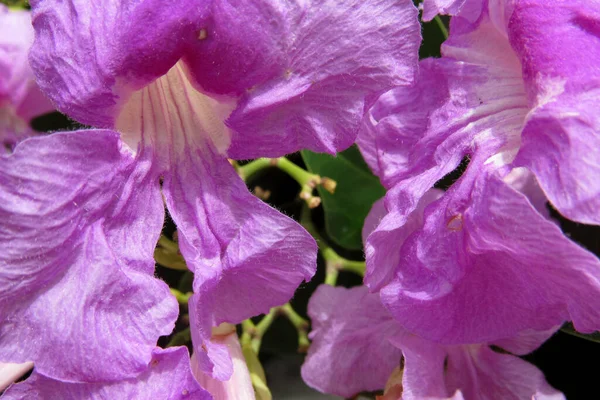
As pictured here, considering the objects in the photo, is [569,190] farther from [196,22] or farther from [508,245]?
[196,22]

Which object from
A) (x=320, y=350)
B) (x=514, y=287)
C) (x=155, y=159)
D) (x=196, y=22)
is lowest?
(x=320, y=350)

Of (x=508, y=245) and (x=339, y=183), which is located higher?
(x=508, y=245)

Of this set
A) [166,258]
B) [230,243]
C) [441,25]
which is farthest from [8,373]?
[441,25]

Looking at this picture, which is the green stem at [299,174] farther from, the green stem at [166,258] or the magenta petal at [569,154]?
the magenta petal at [569,154]

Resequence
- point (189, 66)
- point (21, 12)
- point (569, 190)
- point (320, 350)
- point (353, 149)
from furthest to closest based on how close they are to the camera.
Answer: point (21, 12), point (353, 149), point (320, 350), point (189, 66), point (569, 190)

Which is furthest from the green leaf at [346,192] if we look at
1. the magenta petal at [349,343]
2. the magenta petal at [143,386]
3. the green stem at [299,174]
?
the magenta petal at [143,386]

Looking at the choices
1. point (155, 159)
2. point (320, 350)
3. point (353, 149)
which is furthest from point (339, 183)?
point (155, 159)

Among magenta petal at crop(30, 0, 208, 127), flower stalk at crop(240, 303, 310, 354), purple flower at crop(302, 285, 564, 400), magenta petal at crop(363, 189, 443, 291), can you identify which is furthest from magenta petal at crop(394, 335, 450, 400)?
magenta petal at crop(30, 0, 208, 127)

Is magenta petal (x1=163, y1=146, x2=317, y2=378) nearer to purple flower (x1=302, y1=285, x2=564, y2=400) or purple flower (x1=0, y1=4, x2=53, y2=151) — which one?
purple flower (x1=302, y1=285, x2=564, y2=400)
